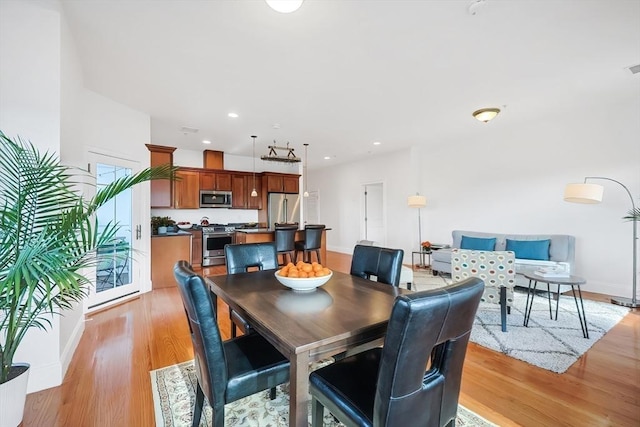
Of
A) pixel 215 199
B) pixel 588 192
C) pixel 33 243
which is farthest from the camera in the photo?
pixel 215 199

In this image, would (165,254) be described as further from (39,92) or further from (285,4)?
(285,4)

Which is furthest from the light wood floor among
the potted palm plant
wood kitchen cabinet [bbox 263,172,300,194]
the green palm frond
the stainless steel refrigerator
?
wood kitchen cabinet [bbox 263,172,300,194]

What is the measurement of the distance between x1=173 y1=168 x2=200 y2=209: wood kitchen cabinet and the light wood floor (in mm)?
3765

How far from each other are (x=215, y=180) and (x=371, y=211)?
13.7 feet

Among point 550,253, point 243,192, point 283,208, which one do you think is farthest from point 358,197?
Answer: point 550,253

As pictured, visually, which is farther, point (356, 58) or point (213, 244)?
point (213, 244)

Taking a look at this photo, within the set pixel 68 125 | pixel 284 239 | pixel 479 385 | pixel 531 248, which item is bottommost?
pixel 479 385

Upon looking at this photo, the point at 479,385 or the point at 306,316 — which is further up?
the point at 306,316

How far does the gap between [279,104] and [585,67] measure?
3.53 meters

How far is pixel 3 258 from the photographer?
142 cm

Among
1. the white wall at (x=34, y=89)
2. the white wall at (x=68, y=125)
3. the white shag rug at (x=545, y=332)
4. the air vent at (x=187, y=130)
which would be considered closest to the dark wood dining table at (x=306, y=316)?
the white wall at (x=34, y=89)

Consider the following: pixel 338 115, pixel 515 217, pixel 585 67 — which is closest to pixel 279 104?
pixel 338 115

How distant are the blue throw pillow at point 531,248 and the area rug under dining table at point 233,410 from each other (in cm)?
363

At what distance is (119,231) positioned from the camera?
3994 millimetres
